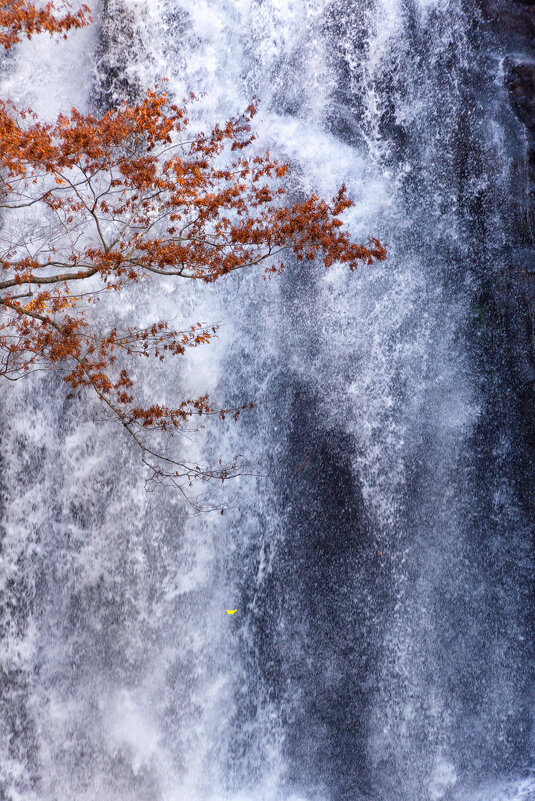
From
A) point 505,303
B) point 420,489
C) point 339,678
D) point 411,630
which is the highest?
point 505,303

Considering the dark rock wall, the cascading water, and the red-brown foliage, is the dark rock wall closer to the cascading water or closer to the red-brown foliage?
the cascading water

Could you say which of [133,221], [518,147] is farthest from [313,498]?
[518,147]

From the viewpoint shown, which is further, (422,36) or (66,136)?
(422,36)

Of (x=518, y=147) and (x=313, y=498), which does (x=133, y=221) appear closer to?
(x=313, y=498)

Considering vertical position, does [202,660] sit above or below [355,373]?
below

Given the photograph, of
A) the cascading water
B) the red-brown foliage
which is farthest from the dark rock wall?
the red-brown foliage

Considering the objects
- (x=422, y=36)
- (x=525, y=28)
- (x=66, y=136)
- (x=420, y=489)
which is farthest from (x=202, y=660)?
(x=525, y=28)

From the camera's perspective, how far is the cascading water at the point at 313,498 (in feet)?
20.1

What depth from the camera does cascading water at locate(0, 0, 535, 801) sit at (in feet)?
20.1

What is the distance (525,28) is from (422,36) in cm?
133

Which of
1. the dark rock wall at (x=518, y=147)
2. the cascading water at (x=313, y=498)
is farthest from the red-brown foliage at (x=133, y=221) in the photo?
the dark rock wall at (x=518, y=147)

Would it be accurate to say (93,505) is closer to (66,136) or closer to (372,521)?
(372,521)

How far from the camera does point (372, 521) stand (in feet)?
20.8

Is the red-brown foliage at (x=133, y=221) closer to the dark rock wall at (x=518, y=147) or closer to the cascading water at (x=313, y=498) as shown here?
the cascading water at (x=313, y=498)
